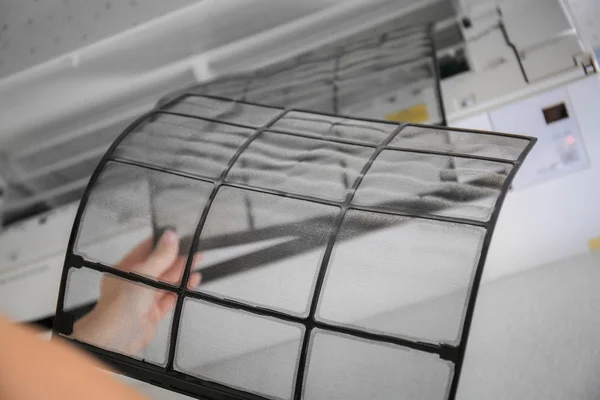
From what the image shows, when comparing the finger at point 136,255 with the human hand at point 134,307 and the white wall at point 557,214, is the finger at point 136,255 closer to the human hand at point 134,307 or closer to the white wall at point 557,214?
the human hand at point 134,307

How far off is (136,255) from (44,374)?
437 mm

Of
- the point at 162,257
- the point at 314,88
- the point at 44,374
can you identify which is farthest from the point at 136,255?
the point at 314,88

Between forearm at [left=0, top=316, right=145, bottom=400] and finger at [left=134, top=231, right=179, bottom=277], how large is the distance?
1.16 feet

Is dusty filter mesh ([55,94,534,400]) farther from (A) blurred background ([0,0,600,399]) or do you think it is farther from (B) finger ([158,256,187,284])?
(A) blurred background ([0,0,600,399])

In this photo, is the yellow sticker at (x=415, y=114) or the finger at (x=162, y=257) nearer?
the finger at (x=162, y=257)

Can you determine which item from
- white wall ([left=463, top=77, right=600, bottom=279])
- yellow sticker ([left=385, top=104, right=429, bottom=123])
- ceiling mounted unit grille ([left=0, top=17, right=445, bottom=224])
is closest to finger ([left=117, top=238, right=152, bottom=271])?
ceiling mounted unit grille ([left=0, top=17, right=445, bottom=224])

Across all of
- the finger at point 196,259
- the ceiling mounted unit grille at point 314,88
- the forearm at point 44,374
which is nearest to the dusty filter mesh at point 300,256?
the finger at point 196,259

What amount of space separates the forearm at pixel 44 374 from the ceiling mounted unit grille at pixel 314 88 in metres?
0.92

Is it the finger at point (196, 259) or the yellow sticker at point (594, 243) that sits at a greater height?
the finger at point (196, 259)

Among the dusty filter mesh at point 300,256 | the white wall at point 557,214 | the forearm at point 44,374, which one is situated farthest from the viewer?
the white wall at point 557,214

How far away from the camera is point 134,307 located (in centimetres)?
73

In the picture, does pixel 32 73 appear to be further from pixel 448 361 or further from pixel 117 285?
pixel 448 361

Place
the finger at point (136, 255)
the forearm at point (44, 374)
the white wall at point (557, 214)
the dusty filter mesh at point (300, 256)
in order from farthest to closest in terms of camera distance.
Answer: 1. the white wall at point (557, 214)
2. the finger at point (136, 255)
3. the dusty filter mesh at point (300, 256)
4. the forearm at point (44, 374)

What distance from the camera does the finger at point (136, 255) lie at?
76 centimetres
